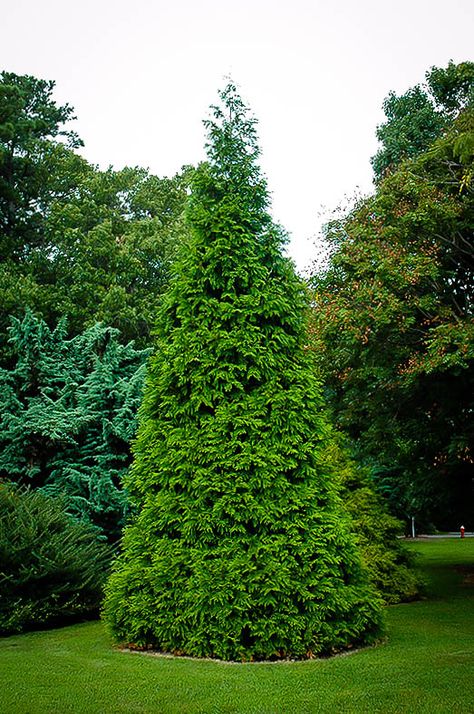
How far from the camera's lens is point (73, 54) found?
1562cm

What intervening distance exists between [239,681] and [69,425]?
7301 mm

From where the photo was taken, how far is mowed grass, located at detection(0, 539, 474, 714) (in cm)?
547

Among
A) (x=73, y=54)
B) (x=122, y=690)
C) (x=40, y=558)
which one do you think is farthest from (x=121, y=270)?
(x=122, y=690)

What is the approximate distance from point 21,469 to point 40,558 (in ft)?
11.7

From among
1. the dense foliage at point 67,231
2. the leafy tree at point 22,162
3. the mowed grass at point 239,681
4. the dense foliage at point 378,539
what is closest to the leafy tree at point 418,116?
the dense foliage at point 378,539

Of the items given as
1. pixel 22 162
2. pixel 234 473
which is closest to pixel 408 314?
pixel 234 473

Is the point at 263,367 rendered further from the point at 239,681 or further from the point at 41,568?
the point at 41,568

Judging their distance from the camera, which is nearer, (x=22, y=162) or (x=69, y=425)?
(x=69, y=425)

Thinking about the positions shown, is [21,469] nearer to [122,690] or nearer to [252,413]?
[252,413]

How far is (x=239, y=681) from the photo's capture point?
612 cm

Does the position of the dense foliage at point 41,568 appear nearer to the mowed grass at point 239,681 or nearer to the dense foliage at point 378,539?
the mowed grass at point 239,681

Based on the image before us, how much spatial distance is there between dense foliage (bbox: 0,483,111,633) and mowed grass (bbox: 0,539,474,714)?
99cm

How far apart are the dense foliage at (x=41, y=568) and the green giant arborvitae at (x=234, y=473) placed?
6.74 ft

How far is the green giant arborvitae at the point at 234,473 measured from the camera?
711cm
